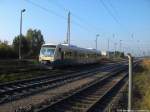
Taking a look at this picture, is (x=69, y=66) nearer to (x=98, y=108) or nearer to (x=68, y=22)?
(x=68, y=22)

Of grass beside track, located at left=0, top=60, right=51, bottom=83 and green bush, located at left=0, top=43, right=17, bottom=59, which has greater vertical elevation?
green bush, located at left=0, top=43, right=17, bottom=59

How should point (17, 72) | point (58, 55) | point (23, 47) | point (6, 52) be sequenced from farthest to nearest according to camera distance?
point (23, 47), point (6, 52), point (58, 55), point (17, 72)

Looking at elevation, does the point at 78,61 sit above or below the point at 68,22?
below

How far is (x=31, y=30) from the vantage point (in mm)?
126938

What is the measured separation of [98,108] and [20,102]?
10.7ft

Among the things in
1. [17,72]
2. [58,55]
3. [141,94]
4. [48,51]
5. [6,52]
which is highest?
[6,52]

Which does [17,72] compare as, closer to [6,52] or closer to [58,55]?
[58,55]

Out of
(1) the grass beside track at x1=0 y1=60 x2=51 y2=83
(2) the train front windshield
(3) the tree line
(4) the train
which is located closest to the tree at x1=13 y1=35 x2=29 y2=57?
(3) the tree line

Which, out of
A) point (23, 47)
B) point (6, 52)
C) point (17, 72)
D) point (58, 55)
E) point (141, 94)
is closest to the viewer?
point (141, 94)

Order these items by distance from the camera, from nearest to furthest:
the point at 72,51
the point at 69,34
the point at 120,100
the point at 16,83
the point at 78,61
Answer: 1. the point at 120,100
2. the point at 16,83
3. the point at 72,51
4. the point at 78,61
5. the point at 69,34

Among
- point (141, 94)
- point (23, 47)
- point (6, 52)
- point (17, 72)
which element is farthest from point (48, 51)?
point (23, 47)

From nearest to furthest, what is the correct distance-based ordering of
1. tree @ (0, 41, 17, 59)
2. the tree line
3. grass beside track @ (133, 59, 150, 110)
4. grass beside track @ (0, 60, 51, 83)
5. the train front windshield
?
grass beside track @ (133, 59, 150, 110)
grass beside track @ (0, 60, 51, 83)
the train front windshield
tree @ (0, 41, 17, 59)
the tree line

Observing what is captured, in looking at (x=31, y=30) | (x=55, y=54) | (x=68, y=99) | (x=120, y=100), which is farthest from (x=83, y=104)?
(x=31, y=30)

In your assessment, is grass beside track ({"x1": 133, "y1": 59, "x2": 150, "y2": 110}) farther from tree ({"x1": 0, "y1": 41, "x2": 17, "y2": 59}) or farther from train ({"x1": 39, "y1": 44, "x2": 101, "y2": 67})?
tree ({"x1": 0, "y1": 41, "x2": 17, "y2": 59})
